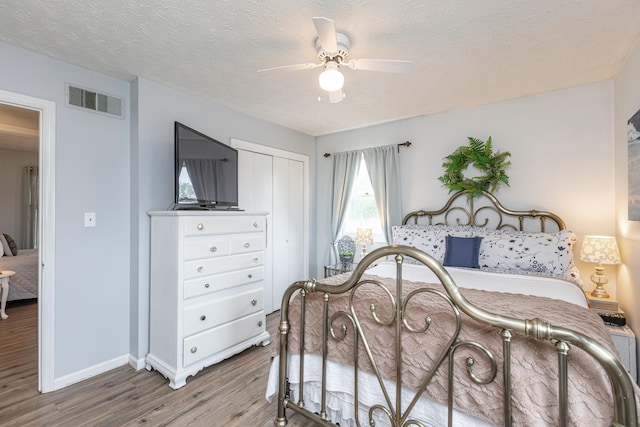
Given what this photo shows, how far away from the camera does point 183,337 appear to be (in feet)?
7.55

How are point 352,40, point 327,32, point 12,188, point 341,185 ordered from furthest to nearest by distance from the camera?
point 12,188 < point 341,185 < point 352,40 < point 327,32

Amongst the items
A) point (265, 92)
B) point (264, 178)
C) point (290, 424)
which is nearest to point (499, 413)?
point (290, 424)

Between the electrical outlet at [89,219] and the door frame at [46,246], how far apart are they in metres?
0.21

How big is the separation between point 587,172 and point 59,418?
460 cm

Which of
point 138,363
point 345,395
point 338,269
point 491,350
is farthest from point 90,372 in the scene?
point 491,350

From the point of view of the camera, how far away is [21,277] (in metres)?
4.17

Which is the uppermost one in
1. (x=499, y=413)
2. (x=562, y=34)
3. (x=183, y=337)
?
(x=562, y=34)

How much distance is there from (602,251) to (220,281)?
10.4 ft

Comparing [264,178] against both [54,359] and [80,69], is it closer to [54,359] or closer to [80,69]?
[80,69]

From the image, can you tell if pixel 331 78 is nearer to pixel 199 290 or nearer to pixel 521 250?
pixel 199 290

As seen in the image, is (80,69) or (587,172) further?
(587,172)

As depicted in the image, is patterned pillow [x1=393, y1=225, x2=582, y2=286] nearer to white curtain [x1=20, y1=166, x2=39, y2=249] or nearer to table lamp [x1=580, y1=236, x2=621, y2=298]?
table lamp [x1=580, y1=236, x2=621, y2=298]

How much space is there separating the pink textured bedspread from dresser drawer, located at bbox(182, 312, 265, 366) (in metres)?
0.99

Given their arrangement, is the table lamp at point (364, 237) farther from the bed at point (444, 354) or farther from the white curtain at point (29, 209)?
the white curtain at point (29, 209)
